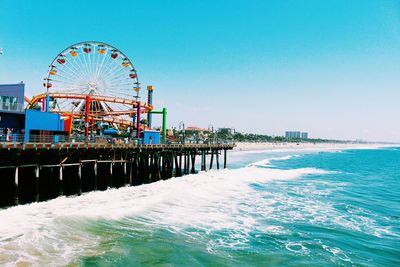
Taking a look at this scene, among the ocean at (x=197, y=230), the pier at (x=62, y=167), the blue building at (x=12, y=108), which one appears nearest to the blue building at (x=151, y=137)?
the pier at (x=62, y=167)

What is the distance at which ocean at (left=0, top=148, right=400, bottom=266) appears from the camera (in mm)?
15834

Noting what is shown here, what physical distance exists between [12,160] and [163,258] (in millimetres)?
15767

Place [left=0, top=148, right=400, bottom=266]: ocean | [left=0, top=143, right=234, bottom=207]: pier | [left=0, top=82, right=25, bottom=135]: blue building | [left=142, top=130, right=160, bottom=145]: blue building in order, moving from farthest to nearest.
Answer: [left=142, top=130, right=160, bottom=145]: blue building
[left=0, top=82, right=25, bottom=135]: blue building
[left=0, top=143, right=234, bottom=207]: pier
[left=0, top=148, right=400, bottom=266]: ocean

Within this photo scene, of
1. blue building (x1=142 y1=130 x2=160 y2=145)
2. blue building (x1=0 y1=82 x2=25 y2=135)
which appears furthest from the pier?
blue building (x1=0 y1=82 x2=25 y2=135)

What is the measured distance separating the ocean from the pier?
2.12m

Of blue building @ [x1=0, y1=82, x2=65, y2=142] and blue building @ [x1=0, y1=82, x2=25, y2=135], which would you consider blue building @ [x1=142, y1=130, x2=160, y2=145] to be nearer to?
blue building @ [x1=0, y1=82, x2=65, y2=142]

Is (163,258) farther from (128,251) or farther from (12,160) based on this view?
(12,160)

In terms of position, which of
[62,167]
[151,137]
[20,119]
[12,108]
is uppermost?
[12,108]

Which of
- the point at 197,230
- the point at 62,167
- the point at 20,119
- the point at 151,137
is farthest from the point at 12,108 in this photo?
the point at 151,137

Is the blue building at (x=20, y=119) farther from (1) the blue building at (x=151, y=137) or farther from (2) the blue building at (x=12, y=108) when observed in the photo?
(1) the blue building at (x=151, y=137)

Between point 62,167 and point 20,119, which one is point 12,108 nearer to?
point 20,119

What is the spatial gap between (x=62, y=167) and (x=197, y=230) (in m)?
13.7

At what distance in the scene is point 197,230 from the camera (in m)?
20.1

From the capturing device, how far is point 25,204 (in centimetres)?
2361
